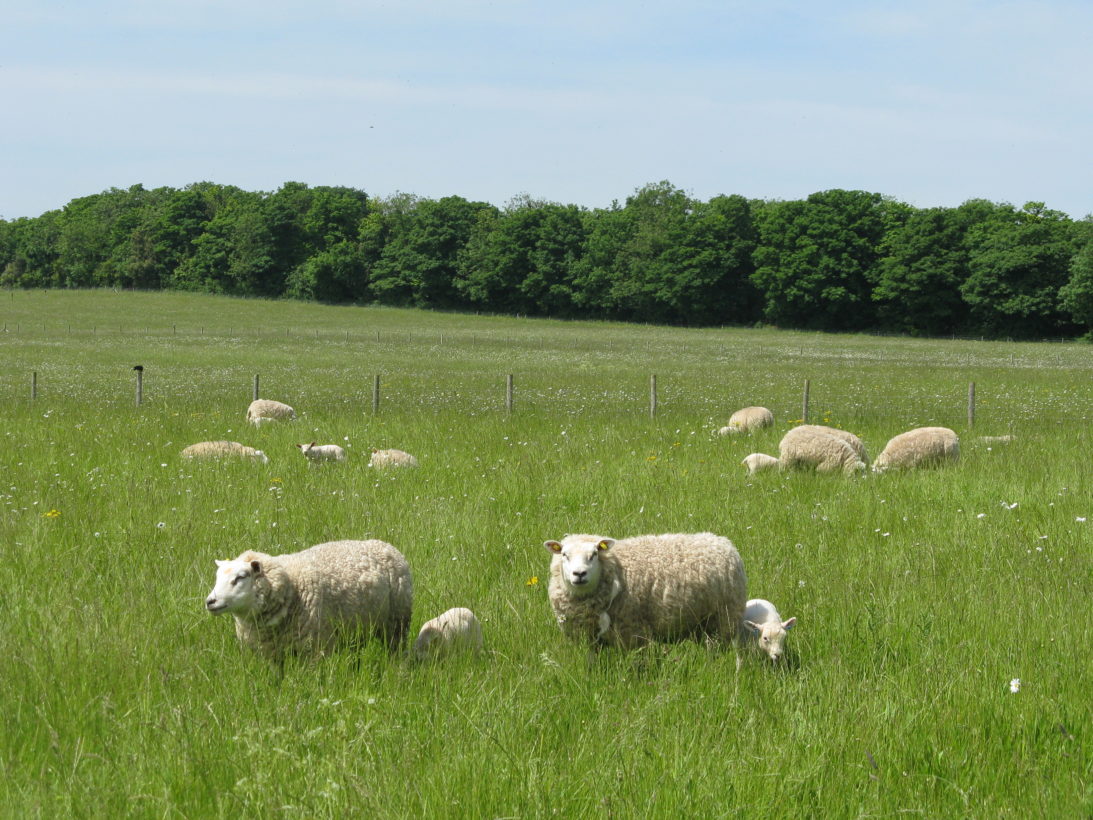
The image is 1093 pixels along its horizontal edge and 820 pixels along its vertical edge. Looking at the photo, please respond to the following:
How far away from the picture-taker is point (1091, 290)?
81312 mm

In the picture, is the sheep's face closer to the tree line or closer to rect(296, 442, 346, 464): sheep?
rect(296, 442, 346, 464): sheep

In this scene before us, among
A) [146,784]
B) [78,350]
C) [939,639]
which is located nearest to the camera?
[146,784]

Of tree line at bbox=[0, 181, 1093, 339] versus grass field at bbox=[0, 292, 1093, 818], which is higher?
tree line at bbox=[0, 181, 1093, 339]

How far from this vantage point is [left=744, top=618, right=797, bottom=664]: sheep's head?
20.3 ft

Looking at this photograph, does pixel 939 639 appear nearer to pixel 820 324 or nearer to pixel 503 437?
pixel 503 437

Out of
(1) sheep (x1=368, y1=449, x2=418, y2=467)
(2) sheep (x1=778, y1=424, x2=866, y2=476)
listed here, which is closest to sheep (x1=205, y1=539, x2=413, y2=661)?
(1) sheep (x1=368, y1=449, x2=418, y2=467)

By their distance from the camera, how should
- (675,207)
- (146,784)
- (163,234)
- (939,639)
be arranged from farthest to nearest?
(163,234)
(675,207)
(939,639)
(146,784)

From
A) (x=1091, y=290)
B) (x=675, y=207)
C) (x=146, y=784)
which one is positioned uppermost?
(x=675, y=207)

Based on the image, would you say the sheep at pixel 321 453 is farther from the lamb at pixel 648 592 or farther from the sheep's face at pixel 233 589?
the sheep's face at pixel 233 589

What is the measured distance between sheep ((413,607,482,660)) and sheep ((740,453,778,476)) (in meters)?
7.72

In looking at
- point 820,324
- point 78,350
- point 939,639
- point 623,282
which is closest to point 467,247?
point 623,282

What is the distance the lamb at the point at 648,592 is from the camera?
21.5ft

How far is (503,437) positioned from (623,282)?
92.6m

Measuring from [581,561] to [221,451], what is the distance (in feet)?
30.4
